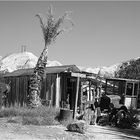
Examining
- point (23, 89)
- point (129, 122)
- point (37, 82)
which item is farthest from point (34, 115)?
point (23, 89)

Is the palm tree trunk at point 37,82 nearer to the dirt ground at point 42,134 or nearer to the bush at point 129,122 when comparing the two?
the dirt ground at point 42,134

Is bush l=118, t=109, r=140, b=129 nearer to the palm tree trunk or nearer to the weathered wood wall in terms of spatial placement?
the palm tree trunk

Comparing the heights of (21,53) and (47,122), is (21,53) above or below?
above

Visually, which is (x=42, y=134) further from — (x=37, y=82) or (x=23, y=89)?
(x=23, y=89)

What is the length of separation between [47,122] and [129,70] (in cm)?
2138

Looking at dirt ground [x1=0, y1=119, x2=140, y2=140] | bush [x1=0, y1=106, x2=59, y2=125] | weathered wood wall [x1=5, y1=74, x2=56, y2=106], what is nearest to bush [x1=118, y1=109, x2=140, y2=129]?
dirt ground [x1=0, y1=119, x2=140, y2=140]

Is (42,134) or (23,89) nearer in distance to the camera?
(42,134)

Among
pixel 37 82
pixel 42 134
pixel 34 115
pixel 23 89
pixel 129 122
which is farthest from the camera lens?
pixel 23 89

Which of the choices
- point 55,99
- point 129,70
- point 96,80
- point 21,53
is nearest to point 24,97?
point 55,99

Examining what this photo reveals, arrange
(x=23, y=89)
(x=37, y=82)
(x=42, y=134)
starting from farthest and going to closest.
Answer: (x=23, y=89)
(x=37, y=82)
(x=42, y=134)

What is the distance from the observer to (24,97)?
62.6ft

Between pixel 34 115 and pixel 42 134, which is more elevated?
pixel 34 115

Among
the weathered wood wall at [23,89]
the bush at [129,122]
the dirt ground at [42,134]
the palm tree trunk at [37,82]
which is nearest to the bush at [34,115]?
the dirt ground at [42,134]

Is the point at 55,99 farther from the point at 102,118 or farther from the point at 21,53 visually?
the point at 21,53
